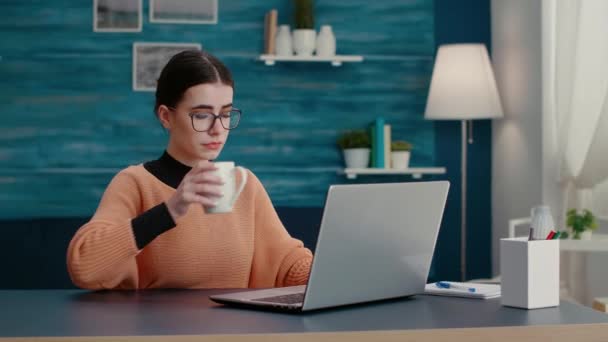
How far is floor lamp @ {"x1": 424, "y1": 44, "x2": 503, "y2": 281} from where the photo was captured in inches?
189

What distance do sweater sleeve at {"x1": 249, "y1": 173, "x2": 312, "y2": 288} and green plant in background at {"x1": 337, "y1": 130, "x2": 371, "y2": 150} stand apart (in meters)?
2.54

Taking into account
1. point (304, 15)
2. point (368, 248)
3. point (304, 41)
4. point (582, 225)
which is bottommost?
point (582, 225)

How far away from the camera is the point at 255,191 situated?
2.46 m

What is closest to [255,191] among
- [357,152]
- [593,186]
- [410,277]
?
[410,277]

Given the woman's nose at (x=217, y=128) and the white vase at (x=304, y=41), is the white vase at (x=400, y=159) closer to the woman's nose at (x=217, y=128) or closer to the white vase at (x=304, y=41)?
the white vase at (x=304, y=41)

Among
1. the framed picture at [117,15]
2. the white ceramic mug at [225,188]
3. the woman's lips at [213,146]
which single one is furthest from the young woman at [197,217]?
the framed picture at [117,15]

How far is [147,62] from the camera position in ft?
16.5

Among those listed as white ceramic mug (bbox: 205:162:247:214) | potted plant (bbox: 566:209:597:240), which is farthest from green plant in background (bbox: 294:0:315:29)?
white ceramic mug (bbox: 205:162:247:214)

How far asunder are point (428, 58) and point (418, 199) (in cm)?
346

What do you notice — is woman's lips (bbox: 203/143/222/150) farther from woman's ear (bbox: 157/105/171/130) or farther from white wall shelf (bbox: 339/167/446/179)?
white wall shelf (bbox: 339/167/446/179)

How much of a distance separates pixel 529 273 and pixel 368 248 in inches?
11.2

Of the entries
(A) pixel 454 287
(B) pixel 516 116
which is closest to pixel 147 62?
(B) pixel 516 116

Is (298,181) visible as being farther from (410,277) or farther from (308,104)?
(410,277)

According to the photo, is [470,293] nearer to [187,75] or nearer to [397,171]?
[187,75]
